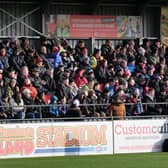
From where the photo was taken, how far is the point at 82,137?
74.7 ft

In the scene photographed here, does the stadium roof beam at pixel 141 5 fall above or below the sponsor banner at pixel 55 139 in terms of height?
above

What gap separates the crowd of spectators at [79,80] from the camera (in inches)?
909

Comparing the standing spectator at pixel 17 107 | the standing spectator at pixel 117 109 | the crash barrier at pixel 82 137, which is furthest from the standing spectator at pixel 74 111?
the standing spectator at pixel 17 107

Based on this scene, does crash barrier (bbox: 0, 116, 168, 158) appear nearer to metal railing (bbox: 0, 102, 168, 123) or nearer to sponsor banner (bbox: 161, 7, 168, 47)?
metal railing (bbox: 0, 102, 168, 123)

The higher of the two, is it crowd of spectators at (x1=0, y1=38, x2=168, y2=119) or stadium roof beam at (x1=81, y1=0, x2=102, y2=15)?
stadium roof beam at (x1=81, y1=0, x2=102, y2=15)

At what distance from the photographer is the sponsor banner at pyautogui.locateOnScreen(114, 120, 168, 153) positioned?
2333 cm

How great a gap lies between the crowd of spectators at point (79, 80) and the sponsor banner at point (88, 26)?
116 centimetres

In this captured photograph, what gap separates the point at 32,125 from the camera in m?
22.1

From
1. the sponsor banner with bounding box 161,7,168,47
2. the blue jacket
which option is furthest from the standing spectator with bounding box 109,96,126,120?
the sponsor banner with bounding box 161,7,168,47

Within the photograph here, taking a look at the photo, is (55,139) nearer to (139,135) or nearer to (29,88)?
(29,88)

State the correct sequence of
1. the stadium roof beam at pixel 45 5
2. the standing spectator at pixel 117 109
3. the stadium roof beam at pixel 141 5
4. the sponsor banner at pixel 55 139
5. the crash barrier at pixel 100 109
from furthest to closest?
the stadium roof beam at pixel 141 5 < the stadium roof beam at pixel 45 5 < the standing spectator at pixel 117 109 < the crash barrier at pixel 100 109 < the sponsor banner at pixel 55 139

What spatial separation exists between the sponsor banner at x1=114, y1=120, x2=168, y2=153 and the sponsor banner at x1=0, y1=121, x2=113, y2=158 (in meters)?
0.34

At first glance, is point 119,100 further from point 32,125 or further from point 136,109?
point 32,125

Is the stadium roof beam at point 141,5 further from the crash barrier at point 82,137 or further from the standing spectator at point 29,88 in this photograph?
the standing spectator at point 29,88
